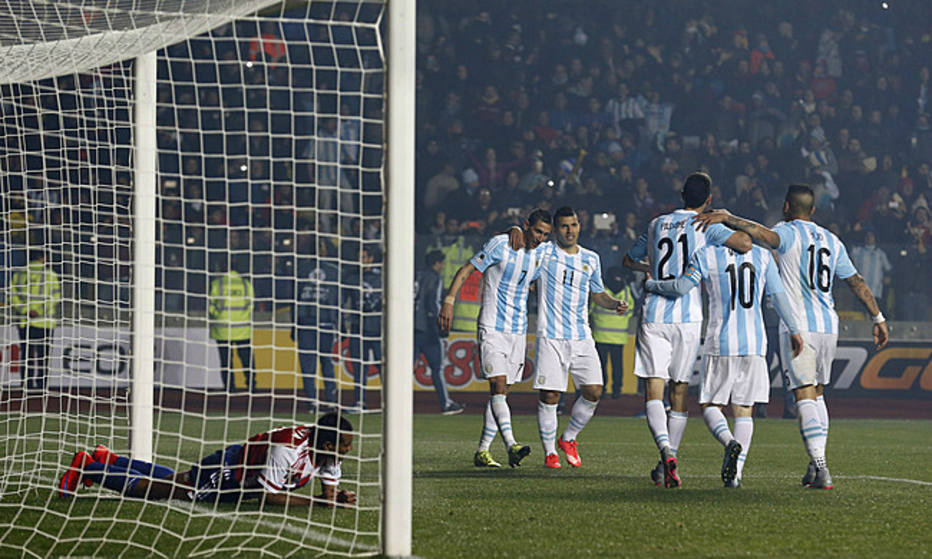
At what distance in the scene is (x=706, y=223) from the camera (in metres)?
7.13

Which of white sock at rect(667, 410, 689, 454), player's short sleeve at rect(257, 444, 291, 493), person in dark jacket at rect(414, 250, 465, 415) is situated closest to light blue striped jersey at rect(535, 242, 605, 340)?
white sock at rect(667, 410, 689, 454)

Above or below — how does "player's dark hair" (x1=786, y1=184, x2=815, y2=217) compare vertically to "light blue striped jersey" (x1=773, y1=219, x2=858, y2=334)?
above

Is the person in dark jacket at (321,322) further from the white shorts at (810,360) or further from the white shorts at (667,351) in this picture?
the white shorts at (810,360)

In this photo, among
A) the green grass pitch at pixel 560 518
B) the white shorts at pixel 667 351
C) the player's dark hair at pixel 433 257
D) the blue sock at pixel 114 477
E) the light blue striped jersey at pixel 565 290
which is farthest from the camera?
the player's dark hair at pixel 433 257

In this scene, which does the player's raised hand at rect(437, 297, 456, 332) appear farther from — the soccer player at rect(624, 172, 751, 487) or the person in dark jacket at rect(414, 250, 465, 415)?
the person in dark jacket at rect(414, 250, 465, 415)

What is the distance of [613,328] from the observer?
1468cm

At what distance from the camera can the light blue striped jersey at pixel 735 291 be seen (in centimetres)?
718

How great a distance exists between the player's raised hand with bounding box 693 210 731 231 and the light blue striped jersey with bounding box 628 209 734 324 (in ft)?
0.09

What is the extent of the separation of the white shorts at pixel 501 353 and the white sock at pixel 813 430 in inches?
83.7

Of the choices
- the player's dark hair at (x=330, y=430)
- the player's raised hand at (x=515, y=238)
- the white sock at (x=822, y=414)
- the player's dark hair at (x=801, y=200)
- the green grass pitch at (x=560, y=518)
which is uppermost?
the player's dark hair at (x=801, y=200)

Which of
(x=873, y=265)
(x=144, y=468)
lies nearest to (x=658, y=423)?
(x=144, y=468)

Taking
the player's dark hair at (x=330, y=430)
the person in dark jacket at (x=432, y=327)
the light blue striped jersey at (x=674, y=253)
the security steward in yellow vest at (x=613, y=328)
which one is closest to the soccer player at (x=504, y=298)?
the light blue striped jersey at (x=674, y=253)

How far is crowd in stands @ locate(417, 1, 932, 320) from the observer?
58.9 ft

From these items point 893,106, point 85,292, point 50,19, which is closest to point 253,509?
point 50,19
